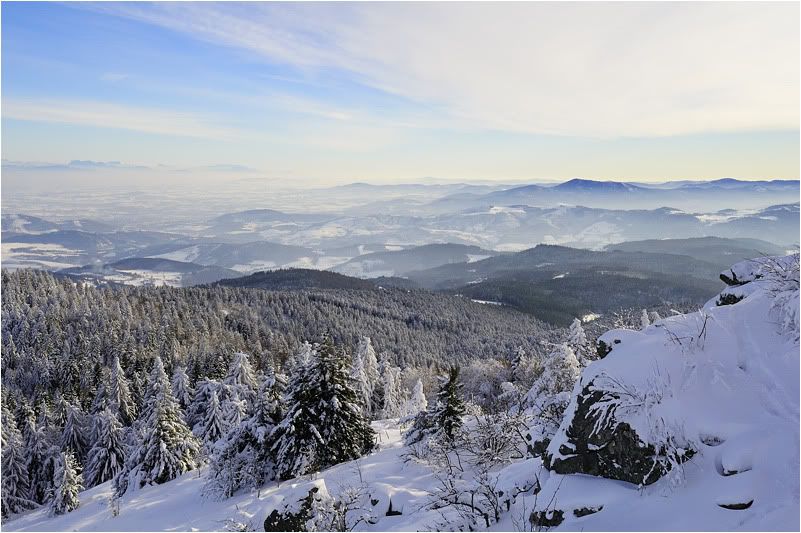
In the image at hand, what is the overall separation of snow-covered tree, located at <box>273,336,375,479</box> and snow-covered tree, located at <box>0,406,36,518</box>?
3596cm

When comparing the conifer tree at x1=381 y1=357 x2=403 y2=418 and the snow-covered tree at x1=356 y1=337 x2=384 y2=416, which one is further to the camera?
the snow-covered tree at x1=356 y1=337 x2=384 y2=416

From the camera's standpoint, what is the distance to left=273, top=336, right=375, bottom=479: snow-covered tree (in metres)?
20.7

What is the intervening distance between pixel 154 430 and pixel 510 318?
154 meters

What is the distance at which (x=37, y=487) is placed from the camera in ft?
146

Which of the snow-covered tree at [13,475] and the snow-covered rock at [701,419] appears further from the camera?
the snow-covered tree at [13,475]

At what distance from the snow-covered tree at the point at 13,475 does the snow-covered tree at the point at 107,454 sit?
5.19 meters

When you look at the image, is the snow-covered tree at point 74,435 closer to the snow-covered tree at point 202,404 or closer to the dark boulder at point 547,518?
the snow-covered tree at point 202,404

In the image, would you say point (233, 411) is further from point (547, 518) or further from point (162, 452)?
point (547, 518)

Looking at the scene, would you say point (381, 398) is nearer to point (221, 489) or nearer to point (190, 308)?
point (221, 489)

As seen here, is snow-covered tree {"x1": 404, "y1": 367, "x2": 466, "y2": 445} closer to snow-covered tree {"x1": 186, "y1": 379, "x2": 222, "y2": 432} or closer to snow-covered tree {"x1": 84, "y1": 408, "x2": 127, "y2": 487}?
snow-covered tree {"x1": 186, "y1": 379, "x2": 222, "y2": 432}

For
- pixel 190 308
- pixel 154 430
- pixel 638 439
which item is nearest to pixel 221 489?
pixel 154 430

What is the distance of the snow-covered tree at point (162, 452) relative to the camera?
31.8m

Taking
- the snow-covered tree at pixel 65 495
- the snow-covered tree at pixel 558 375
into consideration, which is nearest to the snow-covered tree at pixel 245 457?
the snow-covered tree at pixel 558 375

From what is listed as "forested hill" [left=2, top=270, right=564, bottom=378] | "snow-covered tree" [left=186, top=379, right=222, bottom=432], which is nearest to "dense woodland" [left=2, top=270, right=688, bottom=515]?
"snow-covered tree" [left=186, top=379, right=222, bottom=432]
